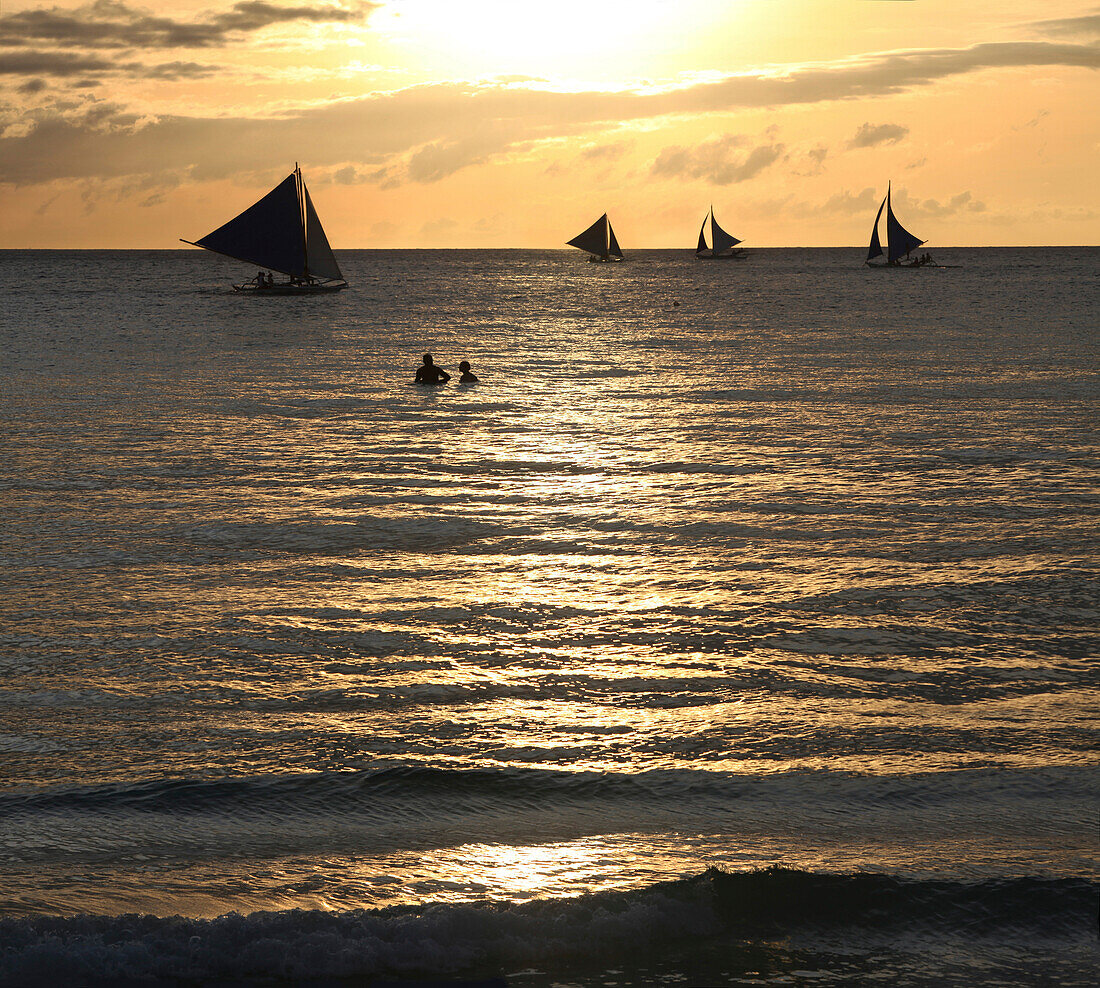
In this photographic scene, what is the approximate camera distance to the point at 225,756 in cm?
836

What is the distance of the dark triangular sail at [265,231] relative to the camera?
73438 millimetres

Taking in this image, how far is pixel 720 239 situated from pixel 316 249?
414ft

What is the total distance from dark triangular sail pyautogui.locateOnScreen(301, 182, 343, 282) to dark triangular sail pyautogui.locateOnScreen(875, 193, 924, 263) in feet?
266

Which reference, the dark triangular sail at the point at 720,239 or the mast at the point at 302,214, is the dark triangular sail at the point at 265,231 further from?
the dark triangular sail at the point at 720,239

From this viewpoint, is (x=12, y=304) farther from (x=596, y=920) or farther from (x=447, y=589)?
(x=596, y=920)

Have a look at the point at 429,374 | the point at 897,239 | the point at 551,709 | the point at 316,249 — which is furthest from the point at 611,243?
the point at 551,709

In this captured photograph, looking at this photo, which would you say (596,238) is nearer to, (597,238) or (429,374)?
(597,238)

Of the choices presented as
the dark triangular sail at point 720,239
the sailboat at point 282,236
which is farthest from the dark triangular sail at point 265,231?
the dark triangular sail at point 720,239

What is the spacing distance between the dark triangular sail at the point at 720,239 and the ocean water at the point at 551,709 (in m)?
176

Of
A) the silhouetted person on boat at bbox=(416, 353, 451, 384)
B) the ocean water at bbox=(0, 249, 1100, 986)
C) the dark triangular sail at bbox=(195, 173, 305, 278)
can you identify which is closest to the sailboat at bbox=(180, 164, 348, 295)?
the dark triangular sail at bbox=(195, 173, 305, 278)

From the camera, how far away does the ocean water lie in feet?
19.6

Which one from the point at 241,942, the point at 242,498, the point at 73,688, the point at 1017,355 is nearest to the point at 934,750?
the point at 241,942

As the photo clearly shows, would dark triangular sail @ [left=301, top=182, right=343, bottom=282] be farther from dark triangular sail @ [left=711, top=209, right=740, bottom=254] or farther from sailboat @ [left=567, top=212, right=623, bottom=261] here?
dark triangular sail @ [left=711, top=209, right=740, bottom=254]

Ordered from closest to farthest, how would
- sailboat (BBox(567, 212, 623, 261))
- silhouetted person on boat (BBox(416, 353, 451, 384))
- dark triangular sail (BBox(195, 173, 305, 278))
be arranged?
silhouetted person on boat (BBox(416, 353, 451, 384)), dark triangular sail (BBox(195, 173, 305, 278)), sailboat (BBox(567, 212, 623, 261))
